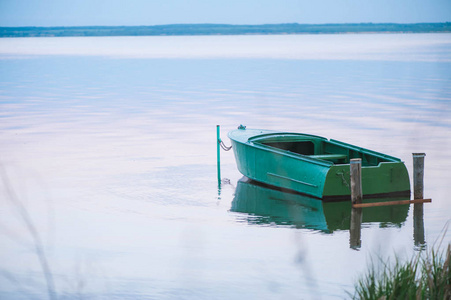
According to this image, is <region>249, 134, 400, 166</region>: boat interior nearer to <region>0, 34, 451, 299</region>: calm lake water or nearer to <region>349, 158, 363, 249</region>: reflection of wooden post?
<region>0, 34, 451, 299</region>: calm lake water

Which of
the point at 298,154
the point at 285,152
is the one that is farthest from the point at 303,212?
the point at 285,152

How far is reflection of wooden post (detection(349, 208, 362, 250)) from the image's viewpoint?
40.5ft

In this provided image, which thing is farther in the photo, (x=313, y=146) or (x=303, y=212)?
(x=313, y=146)

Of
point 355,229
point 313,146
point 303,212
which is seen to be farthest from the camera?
point 313,146

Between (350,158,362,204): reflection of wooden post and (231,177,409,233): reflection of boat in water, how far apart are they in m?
0.30

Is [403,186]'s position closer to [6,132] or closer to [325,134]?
[325,134]

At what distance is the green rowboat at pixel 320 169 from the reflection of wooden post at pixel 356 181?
1.29 ft

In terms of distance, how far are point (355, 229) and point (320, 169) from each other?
177 cm

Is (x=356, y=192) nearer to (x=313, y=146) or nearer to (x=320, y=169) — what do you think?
(x=320, y=169)

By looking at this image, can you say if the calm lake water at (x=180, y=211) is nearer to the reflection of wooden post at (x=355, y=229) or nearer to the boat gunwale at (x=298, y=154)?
the reflection of wooden post at (x=355, y=229)

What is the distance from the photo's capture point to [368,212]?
14.4 m

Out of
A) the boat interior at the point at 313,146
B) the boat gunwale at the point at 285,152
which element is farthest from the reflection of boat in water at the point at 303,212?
the boat interior at the point at 313,146

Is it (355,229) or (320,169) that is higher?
(320,169)

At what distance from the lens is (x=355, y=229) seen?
13281 millimetres
